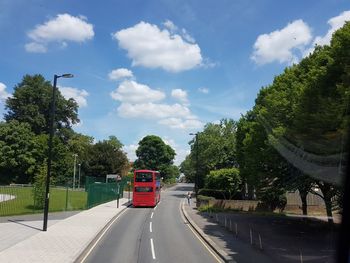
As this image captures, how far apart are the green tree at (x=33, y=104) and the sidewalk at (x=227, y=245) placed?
72.0 m

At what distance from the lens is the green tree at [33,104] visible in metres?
97.5

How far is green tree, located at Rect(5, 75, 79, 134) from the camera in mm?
97500

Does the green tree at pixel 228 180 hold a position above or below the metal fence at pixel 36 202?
above

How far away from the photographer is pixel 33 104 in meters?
99.6

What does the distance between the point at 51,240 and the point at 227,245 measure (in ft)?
26.2

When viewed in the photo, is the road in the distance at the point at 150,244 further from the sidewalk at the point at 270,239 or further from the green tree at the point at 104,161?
the green tree at the point at 104,161

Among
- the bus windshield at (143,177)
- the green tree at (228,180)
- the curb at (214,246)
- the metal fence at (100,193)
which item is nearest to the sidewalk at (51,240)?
the curb at (214,246)

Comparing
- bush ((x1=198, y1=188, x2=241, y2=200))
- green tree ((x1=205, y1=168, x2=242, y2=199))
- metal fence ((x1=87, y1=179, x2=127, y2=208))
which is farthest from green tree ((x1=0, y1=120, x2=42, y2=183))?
green tree ((x1=205, y1=168, x2=242, y2=199))

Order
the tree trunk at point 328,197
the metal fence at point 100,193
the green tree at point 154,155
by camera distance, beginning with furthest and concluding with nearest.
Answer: the green tree at point 154,155
the metal fence at point 100,193
the tree trunk at point 328,197

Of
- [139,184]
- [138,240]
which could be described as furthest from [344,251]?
[139,184]

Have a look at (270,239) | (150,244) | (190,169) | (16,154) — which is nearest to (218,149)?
(16,154)

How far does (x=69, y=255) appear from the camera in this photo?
18.0 m

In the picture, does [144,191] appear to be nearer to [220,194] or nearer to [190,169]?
[220,194]

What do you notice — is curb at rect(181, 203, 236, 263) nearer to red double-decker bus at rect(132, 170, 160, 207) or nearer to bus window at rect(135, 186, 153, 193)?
bus window at rect(135, 186, 153, 193)
